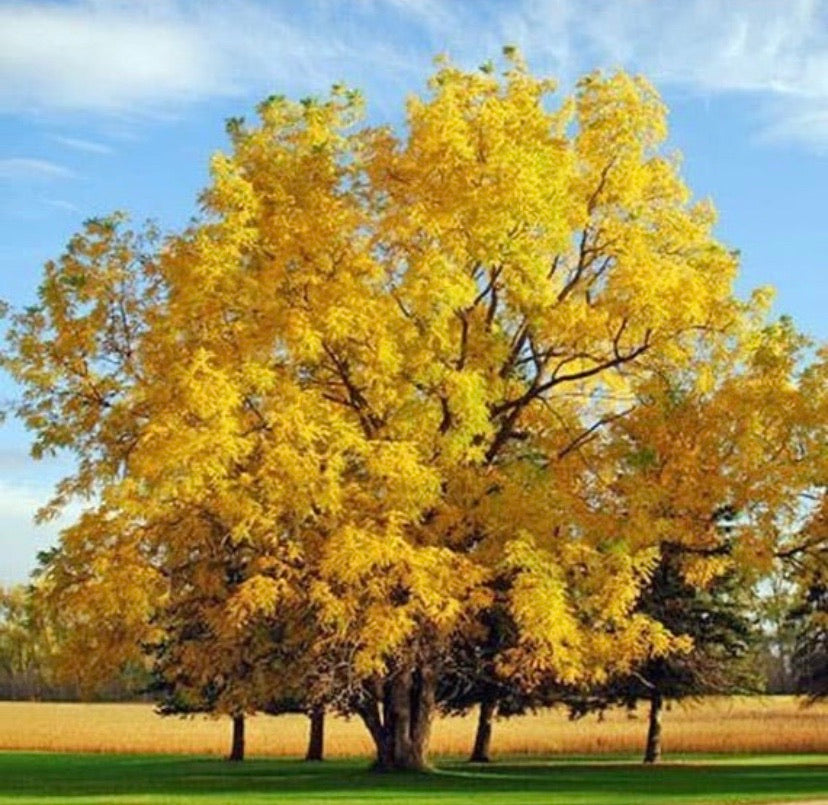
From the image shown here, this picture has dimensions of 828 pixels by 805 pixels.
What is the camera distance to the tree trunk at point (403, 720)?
33094mm

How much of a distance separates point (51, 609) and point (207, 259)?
7.78m

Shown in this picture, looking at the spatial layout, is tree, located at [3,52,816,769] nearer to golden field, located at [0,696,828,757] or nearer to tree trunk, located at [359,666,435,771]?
tree trunk, located at [359,666,435,771]

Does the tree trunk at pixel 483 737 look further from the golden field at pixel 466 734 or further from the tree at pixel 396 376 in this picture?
the tree at pixel 396 376

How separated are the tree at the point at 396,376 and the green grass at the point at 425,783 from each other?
2.20m

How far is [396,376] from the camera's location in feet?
99.3

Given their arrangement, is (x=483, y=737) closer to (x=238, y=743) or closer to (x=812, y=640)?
(x=238, y=743)

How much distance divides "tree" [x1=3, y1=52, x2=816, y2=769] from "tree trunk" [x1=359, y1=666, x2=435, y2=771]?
0.07m

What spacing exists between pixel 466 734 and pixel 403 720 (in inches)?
1338

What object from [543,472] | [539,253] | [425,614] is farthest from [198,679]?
[539,253]

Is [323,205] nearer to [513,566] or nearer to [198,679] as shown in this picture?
[513,566]

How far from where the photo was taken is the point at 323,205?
103 feet

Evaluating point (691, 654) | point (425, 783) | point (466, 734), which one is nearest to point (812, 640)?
point (691, 654)

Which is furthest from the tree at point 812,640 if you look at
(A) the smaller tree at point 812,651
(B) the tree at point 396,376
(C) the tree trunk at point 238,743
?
(C) the tree trunk at point 238,743

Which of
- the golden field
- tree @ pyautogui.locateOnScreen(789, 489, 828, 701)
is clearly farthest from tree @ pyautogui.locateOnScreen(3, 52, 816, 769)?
the golden field
